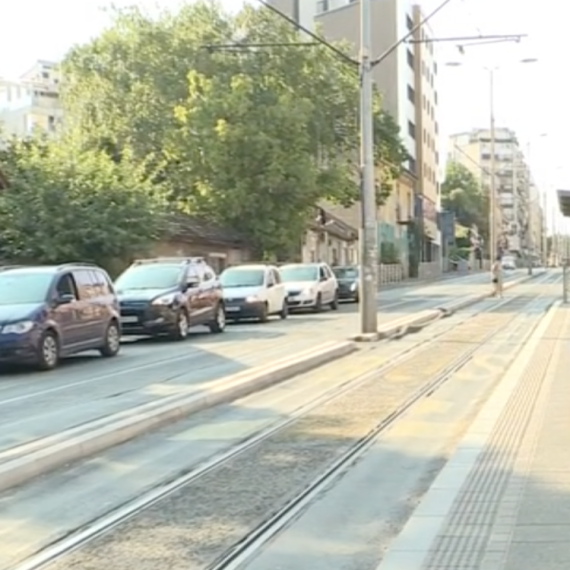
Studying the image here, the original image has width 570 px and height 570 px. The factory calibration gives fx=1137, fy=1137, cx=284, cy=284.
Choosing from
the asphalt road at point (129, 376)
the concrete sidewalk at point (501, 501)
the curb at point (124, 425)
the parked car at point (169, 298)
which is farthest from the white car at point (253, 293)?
the concrete sidewalk at point (501, 501)

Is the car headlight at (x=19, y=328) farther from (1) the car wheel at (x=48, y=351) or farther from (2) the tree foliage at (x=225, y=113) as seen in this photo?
(2) the tree foliage at (x=225, y=113)

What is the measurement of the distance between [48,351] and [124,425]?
7.70 meters

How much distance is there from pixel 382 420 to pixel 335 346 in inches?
329

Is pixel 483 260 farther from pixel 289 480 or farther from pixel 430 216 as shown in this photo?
pixel 289 480

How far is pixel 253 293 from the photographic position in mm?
30656

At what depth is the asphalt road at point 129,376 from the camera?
11.9 metres

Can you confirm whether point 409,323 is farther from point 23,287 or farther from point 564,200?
point 23,287

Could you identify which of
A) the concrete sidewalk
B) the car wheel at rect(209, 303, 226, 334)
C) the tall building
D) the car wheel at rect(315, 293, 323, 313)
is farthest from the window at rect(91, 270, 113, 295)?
the tall building

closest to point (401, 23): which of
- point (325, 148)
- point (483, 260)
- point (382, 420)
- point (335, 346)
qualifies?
point (325, 148)

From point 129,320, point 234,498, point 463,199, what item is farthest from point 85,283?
point 463,199

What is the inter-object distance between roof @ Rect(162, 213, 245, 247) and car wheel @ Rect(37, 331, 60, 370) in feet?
77.1

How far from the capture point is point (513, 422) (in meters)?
11.0

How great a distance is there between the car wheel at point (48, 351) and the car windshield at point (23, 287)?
67 cm

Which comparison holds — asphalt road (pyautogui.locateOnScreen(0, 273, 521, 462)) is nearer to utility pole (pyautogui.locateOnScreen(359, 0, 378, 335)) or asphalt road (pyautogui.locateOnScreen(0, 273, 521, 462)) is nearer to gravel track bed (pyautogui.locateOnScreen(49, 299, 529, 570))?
utility pole (pyautogui.locateOnScreen(359, 0, 378, 335))
